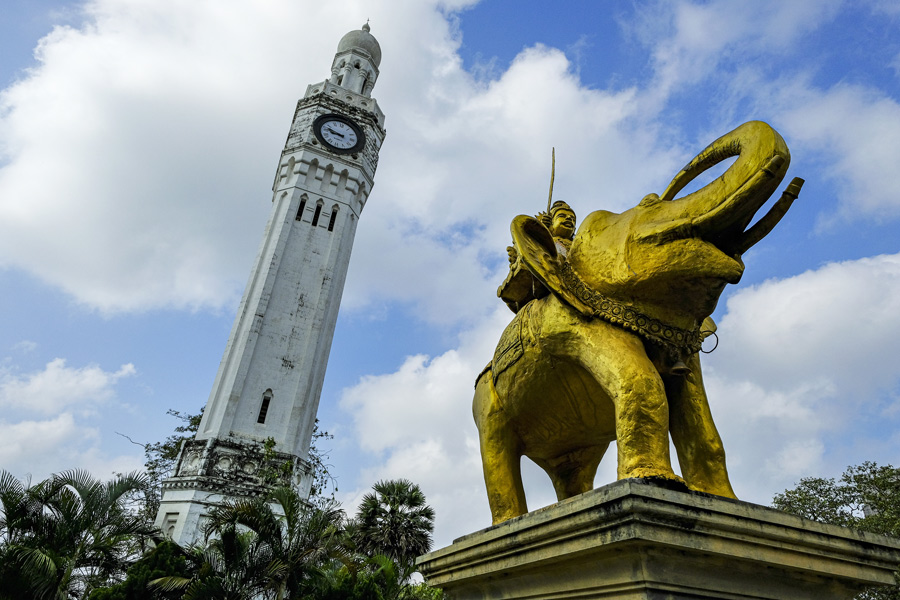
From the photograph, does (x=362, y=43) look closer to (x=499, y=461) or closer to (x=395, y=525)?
(x=395, y=525)

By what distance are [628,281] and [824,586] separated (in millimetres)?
1534

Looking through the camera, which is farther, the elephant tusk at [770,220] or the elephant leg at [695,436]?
the elephant leg at [695,436]

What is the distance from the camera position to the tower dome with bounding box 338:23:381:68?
117ft

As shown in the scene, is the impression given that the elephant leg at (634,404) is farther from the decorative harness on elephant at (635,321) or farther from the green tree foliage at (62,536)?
the green tree foliage at (62,536)

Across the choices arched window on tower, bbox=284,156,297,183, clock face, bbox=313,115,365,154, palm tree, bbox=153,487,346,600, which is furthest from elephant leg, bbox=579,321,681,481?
clock face, bbox=313,115,365,154

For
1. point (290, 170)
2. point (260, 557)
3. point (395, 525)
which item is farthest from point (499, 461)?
point (290, 170)

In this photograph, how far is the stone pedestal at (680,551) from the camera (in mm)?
2346

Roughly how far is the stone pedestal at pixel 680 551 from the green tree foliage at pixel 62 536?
989 cm

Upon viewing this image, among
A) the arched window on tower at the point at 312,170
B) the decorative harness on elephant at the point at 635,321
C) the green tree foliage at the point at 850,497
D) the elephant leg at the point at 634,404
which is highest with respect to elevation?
the arched window on tower at the point at 312,170

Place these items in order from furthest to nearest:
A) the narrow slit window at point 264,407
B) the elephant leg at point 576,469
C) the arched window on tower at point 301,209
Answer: the arched window on tower at point 301,209 → the narrow slit window at point 264,407 → the elephant leg at point 576,469

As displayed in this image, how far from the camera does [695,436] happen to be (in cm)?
321

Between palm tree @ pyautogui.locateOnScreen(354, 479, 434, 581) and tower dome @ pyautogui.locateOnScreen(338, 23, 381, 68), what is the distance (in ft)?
83.9

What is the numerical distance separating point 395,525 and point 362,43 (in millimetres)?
27496

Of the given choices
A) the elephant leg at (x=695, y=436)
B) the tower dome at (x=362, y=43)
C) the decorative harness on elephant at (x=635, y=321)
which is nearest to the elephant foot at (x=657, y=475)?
the elephant leg at (x=695, y=436)
